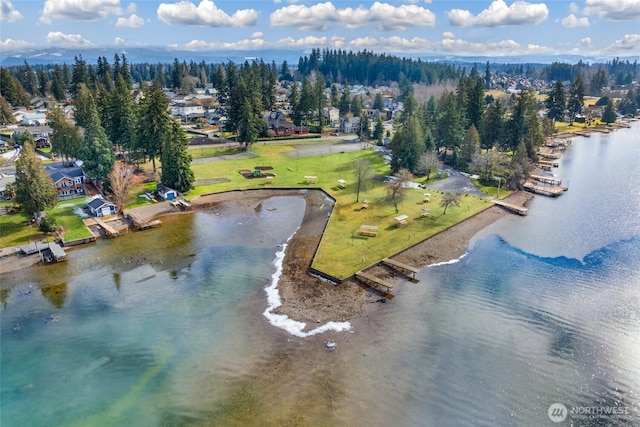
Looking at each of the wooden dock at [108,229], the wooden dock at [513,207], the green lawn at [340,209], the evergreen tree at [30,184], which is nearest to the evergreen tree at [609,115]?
the green lawn at [340,209]

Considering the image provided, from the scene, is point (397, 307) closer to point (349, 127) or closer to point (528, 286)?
point (528, 286)

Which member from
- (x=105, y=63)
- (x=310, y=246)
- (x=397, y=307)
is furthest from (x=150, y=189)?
(x=105, y=63)

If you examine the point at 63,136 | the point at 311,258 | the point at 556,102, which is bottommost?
the point at 311,258
